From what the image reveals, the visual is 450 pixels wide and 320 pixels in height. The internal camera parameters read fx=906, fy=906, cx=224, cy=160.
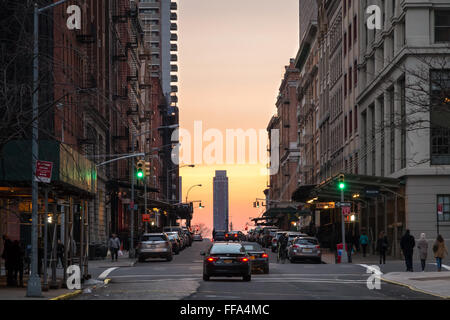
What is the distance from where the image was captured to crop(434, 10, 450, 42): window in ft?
172

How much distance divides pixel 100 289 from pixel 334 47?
60.9m

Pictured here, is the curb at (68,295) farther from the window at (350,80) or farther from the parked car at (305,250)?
the window at (350,80)

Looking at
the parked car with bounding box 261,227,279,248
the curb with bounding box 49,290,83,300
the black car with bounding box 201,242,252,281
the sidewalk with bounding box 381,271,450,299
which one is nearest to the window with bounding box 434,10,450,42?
the sidewalk with bounding box 381,271,450,299

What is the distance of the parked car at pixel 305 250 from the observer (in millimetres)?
50156

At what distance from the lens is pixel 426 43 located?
51.6 m

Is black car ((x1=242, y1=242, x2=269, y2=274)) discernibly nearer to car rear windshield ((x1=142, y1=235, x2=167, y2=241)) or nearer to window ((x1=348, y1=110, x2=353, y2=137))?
car rear windshield ((x1=142, y1=235, x2=167, y2=241))

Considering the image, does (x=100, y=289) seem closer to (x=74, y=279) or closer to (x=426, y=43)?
(x=74, y=279)

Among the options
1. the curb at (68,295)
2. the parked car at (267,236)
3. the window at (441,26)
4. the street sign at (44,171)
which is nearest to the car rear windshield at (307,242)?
the window at (441,26)

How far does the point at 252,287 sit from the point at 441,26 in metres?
28.8

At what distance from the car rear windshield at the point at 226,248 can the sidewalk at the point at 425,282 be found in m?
5.45

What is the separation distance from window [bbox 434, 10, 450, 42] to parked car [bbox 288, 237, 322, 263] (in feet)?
45.6

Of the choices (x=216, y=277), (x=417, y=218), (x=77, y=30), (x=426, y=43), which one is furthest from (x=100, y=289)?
(x=77, y=30)

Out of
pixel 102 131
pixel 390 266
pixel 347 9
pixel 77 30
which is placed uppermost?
pixel 347 9

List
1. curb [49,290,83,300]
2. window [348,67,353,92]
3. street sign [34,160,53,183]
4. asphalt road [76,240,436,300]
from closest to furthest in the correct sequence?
1. street sign [34,160,53,183]
2. curb [49,290,83,300]
3. asphalt road [76,240,436,300]
4. window [348,67,353,92]
